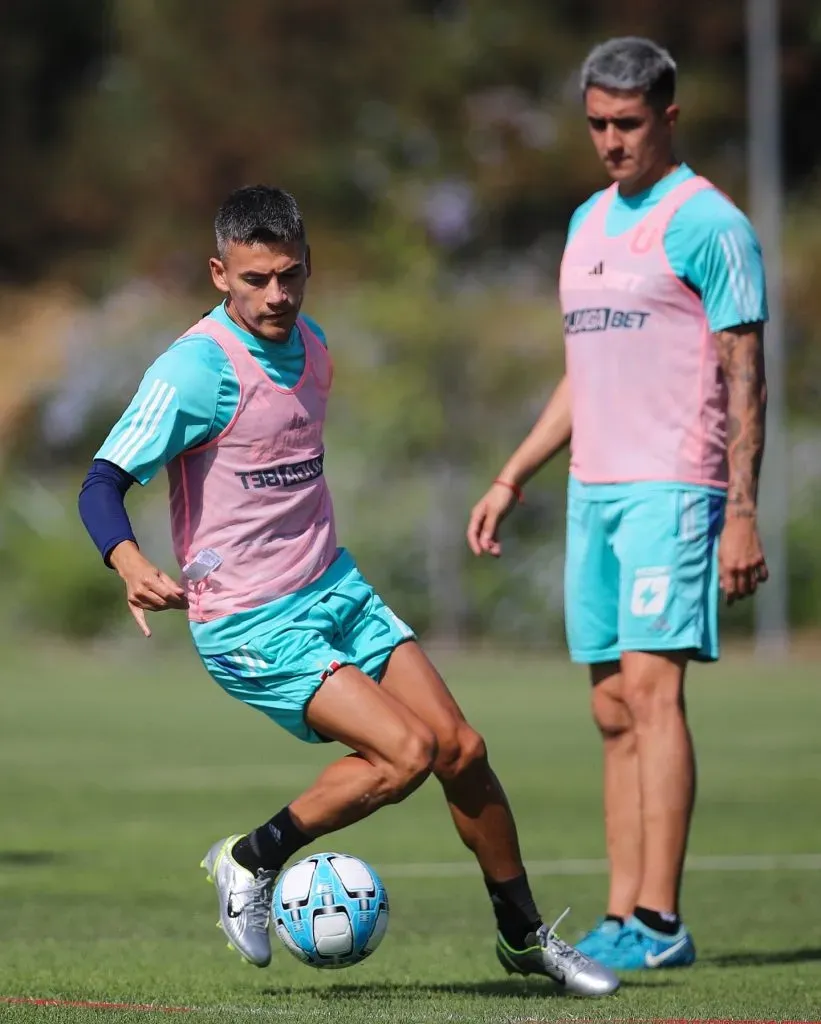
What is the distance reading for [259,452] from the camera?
647cm

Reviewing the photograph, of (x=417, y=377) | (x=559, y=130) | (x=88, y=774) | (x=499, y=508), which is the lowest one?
(x=88, y=774)

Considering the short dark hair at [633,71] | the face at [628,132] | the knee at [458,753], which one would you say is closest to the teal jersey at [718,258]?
the face at [628,132]

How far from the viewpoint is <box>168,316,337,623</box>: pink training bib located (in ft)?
21.2

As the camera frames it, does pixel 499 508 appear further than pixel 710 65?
No

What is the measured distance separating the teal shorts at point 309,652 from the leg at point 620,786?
107cm

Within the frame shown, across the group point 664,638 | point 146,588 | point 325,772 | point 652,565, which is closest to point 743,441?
point 652,565

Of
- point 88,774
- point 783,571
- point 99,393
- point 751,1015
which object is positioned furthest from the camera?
point 99,393

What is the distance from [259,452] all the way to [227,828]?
15.5 feet

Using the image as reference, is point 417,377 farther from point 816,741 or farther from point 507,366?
point 816,741

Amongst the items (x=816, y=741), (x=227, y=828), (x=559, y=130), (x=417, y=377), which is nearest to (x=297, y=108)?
(x=559, y=130)

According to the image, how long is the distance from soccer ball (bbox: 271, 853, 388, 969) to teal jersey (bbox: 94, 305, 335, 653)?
725 mm

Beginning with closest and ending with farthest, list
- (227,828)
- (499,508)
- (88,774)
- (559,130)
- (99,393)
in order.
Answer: (499,508), (227,828), (88,774), (99,393), (559,130)

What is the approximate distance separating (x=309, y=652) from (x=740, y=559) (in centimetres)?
145

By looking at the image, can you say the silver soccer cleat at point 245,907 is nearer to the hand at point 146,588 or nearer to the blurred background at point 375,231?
the hand at point 146,588
